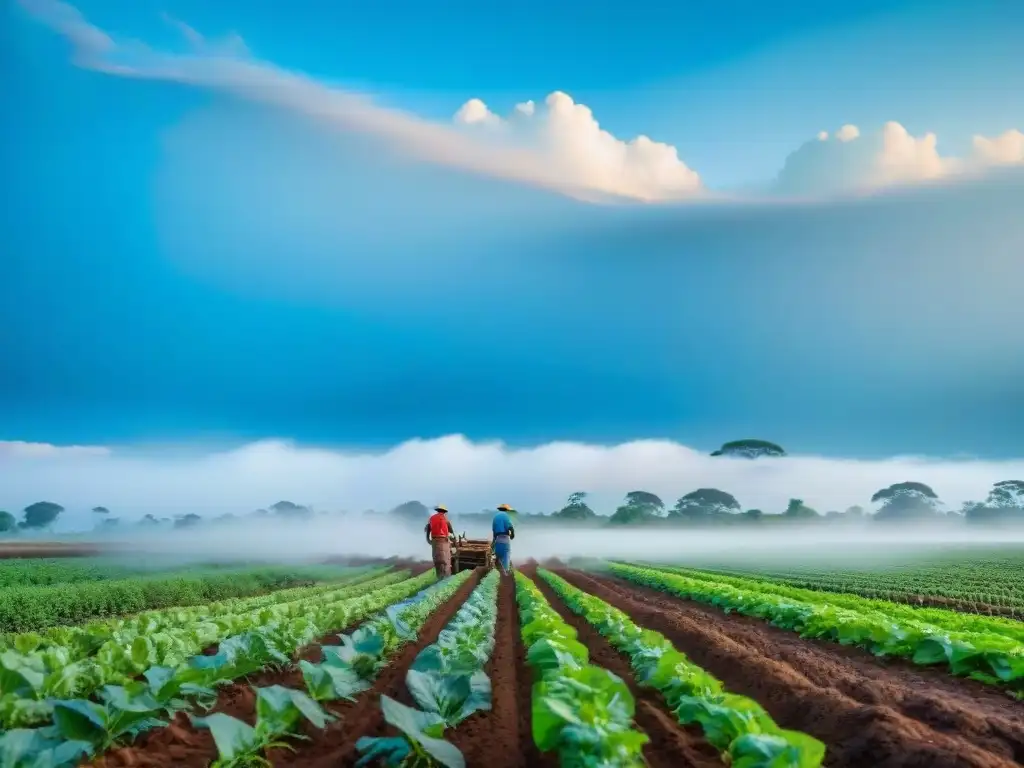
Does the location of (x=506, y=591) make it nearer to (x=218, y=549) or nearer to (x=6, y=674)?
(x=6, y=674)

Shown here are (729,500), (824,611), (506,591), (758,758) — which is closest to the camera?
(758,758)

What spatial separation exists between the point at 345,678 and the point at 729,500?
9778 centimetres

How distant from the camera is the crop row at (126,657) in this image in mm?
5281

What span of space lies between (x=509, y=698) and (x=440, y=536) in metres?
18.7

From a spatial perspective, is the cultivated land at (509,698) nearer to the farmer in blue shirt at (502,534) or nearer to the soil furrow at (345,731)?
the soil furrow at (345,731)

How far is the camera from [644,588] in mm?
26375

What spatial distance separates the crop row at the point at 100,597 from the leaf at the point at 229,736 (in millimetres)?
13962

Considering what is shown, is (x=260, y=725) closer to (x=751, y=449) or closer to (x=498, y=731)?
(x=498, y=731)

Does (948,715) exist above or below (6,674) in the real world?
below

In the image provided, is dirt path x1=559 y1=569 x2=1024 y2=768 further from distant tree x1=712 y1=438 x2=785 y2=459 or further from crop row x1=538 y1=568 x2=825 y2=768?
distant tree x1=712 y1=438 x2=785 y2=459

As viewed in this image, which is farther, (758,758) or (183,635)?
(183,635)

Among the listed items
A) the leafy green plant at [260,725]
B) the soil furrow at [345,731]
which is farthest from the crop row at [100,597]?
the leafy green plant at [260,725]

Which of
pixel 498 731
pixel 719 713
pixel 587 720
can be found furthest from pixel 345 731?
pixel 719 713

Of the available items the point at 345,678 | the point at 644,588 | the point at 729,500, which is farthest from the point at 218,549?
the point at 729,500
